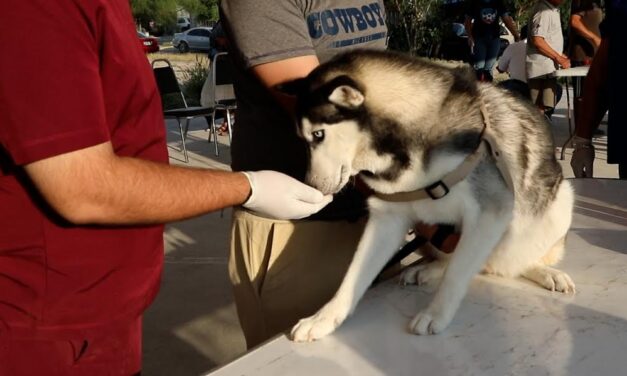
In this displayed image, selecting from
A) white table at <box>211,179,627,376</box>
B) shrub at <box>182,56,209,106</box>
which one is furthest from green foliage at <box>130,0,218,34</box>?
white table at <box>211,179,627,376</box>

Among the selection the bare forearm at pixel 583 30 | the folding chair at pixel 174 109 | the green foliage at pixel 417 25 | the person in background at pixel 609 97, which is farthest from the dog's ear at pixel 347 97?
the green foliage at pixel 417 25

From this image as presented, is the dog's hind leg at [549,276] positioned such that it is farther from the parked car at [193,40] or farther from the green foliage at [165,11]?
the green foliage at [165,11]

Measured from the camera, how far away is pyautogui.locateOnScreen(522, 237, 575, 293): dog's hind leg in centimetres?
186

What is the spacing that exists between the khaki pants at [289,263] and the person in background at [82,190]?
0.40 m

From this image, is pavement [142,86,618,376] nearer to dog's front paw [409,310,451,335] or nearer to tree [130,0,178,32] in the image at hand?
dog's front paw [409,310,451,335]

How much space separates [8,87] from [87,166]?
191 mm

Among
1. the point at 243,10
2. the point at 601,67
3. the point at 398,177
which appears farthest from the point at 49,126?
the point at 601,67

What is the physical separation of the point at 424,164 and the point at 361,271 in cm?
33

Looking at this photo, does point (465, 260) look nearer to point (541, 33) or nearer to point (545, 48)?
point (545, 48)

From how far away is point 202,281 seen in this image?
4504 mm

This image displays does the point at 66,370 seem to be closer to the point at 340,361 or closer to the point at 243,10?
the point at 340,361

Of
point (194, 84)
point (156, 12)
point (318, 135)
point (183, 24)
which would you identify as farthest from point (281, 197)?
point (183, 24)

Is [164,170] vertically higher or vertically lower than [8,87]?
lower

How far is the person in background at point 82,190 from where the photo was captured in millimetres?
1114
